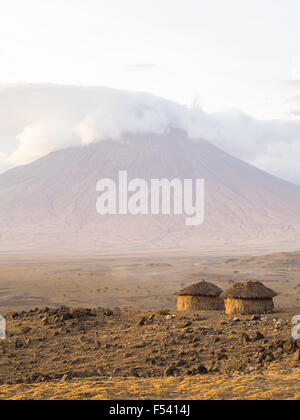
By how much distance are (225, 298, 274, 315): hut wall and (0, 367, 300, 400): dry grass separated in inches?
273

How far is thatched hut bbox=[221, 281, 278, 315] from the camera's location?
677 inches

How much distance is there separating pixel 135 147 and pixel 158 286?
13934cm

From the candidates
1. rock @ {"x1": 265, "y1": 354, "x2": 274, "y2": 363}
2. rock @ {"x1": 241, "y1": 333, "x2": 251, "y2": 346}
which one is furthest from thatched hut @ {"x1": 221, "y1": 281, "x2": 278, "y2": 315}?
rock @ {"x1": 265, "y1": 354, "x2": 274, "y2": 363}

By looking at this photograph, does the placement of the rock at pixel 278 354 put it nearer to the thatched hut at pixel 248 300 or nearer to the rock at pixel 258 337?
the rock at pixel 258 337

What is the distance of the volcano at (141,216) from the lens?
111 meters

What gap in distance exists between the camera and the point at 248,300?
17250 mm

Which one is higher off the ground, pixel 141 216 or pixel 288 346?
pixel 141 216

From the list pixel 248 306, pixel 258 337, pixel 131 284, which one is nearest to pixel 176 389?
pixel 258 337

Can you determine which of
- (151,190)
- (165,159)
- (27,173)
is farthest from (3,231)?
(165,159)

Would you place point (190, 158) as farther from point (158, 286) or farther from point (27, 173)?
point (158, 286)

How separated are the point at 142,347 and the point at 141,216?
113469 mm

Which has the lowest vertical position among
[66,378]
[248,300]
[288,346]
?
[66,378]

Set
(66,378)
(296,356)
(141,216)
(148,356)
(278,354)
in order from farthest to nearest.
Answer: (141,216), (148,356), (278,354), (296,356), (66,378)

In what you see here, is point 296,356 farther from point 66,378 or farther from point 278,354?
point 66,378
